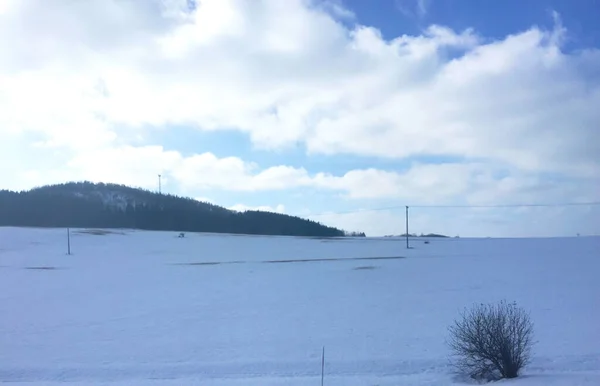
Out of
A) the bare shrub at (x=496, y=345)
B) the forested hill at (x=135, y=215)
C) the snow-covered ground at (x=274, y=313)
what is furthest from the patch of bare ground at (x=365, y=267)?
the forested hill at (x=135, y=215)

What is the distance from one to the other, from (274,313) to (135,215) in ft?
372

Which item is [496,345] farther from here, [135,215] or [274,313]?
[135,215]

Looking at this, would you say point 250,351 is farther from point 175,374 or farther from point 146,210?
point 146,210

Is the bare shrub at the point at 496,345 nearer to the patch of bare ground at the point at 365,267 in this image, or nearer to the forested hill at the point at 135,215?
the patch of bare ground at the point at 365,267

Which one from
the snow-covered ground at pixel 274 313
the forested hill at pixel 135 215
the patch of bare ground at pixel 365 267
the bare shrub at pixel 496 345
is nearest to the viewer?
the bare shrub at pixel 496 345

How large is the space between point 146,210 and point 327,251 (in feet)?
260

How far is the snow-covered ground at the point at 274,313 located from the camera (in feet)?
81.2

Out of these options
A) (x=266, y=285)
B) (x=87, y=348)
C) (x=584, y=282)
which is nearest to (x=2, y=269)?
(x=266, y=285)

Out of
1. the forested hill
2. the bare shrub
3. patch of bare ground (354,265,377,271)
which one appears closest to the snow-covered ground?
patch of bare ground (354,265,377,271)

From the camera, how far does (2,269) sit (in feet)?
201

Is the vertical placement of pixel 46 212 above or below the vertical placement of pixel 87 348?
above

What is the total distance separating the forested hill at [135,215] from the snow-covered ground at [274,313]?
207 feet

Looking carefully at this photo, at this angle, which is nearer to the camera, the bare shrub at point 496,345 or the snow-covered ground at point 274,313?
the bare shrub at point 496,345

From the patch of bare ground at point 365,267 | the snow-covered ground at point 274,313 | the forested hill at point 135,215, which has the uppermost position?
the forested hill at point 135,215
